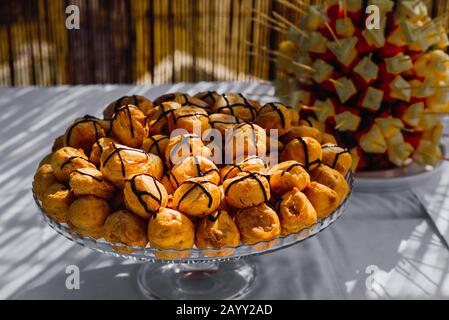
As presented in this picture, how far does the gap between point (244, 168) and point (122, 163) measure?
134mm

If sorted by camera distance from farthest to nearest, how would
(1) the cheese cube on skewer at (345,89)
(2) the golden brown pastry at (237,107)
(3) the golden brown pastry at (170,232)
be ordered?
1. (1) the cheese cube on skewer at (345,89)
2. (2) the golden brown pastry at (237,107)
3. (3) the golden brown pastry at (170,232)

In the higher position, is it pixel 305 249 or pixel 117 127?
pixel 117 127

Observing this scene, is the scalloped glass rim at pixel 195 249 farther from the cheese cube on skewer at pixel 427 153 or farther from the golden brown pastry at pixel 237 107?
the cheese cube on skewer at pixel 427 153

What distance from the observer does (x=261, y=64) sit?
77.8 inches

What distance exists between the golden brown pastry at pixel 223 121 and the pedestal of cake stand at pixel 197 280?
17 centimetres

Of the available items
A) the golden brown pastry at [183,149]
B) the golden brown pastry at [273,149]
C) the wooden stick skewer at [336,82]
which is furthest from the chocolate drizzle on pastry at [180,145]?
the wooden stick skewer at [336,82]

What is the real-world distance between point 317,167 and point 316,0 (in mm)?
1127

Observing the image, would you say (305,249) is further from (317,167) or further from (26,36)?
(26,36)

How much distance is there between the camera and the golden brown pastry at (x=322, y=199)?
28.0 inches

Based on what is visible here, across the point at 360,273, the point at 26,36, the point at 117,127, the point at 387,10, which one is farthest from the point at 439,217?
the point at 26,36

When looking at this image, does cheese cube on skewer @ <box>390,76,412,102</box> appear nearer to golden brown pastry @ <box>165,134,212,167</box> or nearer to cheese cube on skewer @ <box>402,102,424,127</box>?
cheese cube on skewer @ <box>402,102,424,127</box>

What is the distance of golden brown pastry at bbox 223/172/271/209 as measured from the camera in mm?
660

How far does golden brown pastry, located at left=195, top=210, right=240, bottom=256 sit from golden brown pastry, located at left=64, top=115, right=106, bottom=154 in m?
0.20

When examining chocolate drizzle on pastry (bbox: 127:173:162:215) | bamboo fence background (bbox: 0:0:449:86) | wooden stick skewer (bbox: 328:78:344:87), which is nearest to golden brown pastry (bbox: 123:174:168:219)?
chocolate drizzle on pastry (bbox: 127:173:162:215)
